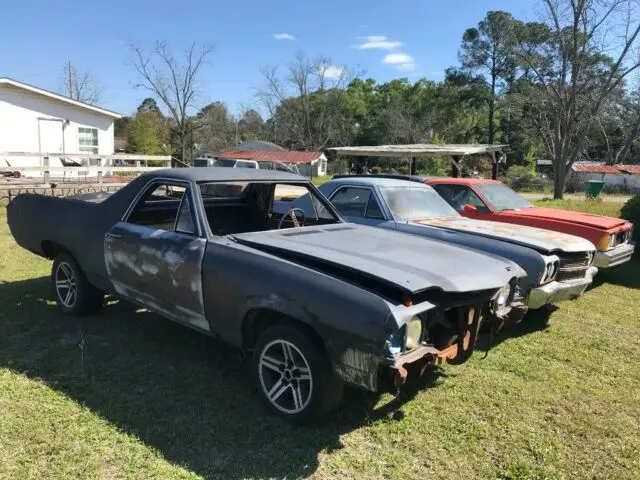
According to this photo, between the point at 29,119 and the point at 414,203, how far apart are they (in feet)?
69.4

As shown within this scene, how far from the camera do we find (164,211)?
17.5ft

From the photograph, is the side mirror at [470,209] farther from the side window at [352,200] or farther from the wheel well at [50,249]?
the wheel well at [50,249]

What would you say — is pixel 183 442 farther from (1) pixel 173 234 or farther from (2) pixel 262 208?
(2) pixel 262 208

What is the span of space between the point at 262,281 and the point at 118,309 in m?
2.94

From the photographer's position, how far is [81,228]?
4824mm

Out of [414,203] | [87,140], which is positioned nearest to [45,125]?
[87,140]

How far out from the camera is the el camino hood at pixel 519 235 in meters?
5.59

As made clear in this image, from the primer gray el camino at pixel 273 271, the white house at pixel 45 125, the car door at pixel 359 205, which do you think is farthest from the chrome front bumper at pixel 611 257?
the white house at pixel 45 125

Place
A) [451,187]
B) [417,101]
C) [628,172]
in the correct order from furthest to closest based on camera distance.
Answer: [417,101]
[628,172]
[451,187]

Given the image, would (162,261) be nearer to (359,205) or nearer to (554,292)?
(359,205)

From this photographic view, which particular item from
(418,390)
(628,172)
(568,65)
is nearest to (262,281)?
(418,390)

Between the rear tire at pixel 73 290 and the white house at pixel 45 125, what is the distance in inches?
664

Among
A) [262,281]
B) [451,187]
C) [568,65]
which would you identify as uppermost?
[568,65]

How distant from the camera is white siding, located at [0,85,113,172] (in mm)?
21062
